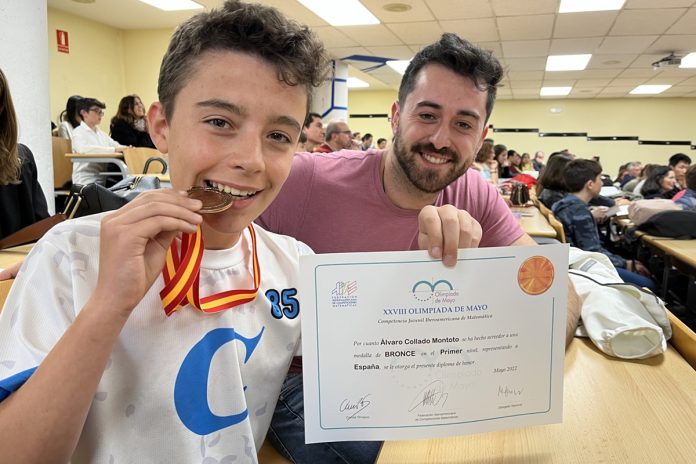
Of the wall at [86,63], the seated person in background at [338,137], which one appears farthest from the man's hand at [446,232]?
the wall at [86,63]

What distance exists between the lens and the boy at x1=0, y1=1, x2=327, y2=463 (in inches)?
25.2

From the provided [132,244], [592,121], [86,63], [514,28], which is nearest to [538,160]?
[592,121]

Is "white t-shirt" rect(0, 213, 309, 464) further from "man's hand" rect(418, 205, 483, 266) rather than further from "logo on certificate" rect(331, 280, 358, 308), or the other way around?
"man's hand" rect(418, 205, 483, 266)

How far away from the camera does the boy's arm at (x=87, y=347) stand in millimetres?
615

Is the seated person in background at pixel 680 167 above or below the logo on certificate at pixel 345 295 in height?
above

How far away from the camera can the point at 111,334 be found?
65 cm

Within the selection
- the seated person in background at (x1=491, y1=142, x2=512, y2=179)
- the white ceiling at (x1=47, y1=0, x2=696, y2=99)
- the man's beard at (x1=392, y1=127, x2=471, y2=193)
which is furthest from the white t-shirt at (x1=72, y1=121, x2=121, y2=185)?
the seated person in background at (x1=491, y1=142, x2=512, y2=179)

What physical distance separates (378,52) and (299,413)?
9.72m

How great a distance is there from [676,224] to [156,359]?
3.94 metres

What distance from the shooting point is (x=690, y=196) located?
172 inches

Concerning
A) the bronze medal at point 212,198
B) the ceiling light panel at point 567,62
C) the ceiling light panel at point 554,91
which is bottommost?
the bronze medal at point 212,198
